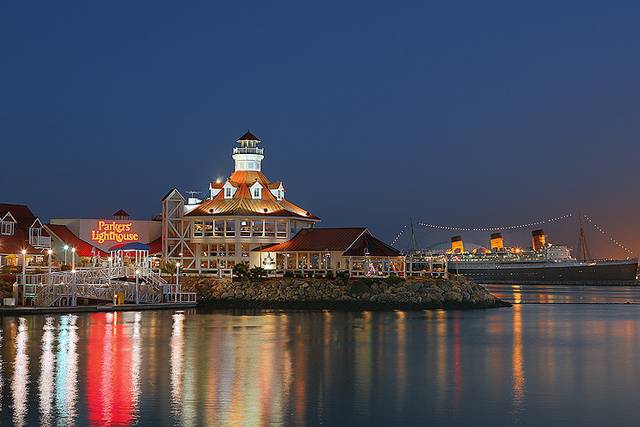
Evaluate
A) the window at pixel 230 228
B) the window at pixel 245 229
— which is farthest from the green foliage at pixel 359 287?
the window at pixel 230 228

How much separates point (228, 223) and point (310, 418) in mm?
46127

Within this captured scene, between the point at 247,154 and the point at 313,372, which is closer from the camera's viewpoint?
the point at 313,372

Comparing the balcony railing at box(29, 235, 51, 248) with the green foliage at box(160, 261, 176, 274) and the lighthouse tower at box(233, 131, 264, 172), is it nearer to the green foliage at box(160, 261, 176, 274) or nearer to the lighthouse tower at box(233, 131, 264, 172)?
the green foliage at box(160, 261, 176, 274)

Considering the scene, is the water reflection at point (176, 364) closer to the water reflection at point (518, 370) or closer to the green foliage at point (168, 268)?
the water reflection at point (518, 370)

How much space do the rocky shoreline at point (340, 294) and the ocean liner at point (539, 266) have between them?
83782 mm

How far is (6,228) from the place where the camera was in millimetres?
63500

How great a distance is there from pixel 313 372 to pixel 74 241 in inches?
1708

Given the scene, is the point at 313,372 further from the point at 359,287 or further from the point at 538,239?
the point at 538,239

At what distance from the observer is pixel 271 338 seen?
3816 cm

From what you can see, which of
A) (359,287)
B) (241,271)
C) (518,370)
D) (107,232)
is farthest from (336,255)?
(518,370)

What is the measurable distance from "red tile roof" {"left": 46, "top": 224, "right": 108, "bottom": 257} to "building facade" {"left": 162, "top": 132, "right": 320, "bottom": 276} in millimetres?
4919

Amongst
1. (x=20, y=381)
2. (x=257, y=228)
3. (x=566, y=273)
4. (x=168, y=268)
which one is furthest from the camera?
(x=566, y=273)

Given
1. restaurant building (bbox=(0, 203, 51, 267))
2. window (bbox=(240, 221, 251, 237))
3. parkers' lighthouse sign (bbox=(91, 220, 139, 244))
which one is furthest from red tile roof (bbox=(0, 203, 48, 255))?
window (bbox=(240, 221, 251, 237))

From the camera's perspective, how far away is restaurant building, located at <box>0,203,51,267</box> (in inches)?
2451
